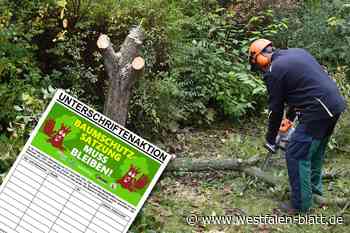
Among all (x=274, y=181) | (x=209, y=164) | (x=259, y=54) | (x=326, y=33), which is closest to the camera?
(x=259, y=54)

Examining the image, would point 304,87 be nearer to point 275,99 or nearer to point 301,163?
point 275,99

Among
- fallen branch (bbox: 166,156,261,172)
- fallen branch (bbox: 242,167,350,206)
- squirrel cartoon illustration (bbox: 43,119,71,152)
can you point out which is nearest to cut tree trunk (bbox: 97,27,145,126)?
fallen branch (bbox: 166,156,261,172)

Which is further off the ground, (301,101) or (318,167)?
(301,101)

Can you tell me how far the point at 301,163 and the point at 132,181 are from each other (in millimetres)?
3124

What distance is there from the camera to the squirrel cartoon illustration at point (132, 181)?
310 cm

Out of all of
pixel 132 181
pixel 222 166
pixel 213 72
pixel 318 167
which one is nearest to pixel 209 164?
pixel 222 166

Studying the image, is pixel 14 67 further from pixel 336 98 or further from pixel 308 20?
pixel 308 20

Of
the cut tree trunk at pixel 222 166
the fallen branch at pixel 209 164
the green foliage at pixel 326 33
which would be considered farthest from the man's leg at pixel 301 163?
the green foliage at pixel 326 33

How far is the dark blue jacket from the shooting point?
5.61 m

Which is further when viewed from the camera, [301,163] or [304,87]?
[301,163]

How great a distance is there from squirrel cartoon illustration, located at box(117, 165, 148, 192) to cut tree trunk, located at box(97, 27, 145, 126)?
196cm

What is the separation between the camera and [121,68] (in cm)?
510

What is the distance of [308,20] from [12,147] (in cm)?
693

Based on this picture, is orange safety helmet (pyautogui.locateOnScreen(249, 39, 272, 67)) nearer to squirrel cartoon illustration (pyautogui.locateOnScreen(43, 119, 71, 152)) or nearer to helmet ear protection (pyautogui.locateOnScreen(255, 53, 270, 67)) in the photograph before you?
helmet ear protection (pyautogui.locateOnScreen(255, 53, 270, 67))
